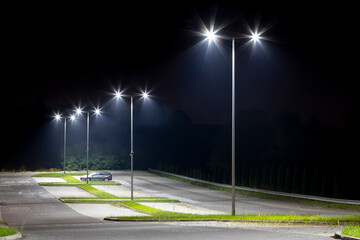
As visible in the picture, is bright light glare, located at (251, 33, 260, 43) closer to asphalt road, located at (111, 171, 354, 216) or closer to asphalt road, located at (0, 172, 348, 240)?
Answer: asphalt road, located at (0, 172, 348, 240)

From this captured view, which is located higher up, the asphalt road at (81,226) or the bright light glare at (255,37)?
the bright light glare at (255,37)

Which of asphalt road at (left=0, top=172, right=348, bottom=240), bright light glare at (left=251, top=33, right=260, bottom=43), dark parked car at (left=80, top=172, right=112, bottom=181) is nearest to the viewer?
asphalt road at (left=0, top=172, right=348, bottom=240)

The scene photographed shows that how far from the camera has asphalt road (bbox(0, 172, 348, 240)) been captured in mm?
17859

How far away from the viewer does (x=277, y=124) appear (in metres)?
92.3

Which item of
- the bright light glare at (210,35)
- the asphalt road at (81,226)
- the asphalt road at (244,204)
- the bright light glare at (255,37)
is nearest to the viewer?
the asphalt road at (81,226)

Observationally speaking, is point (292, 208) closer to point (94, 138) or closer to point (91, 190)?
point (91, 190)

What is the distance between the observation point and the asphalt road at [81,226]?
58.6 feet

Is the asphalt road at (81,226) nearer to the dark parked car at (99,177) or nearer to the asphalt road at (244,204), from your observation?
the asphalt road at (244,204)

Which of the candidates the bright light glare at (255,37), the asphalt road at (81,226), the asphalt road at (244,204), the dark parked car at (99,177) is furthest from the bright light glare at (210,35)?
the dark parked car at (99,177)

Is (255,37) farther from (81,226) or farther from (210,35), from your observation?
(81,226)

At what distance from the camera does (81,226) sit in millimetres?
23438

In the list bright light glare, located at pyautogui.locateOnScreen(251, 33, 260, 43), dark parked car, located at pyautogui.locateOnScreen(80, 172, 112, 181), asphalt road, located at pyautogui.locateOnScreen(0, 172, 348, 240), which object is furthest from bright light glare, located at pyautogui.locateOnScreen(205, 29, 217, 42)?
dark parked car, located at pyautogui.locateOnScreen(80, 172, 112, 181)

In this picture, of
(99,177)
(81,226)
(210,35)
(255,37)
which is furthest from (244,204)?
(99,177)

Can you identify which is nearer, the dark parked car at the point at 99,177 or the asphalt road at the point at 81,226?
the asphalt road at the point at 81,226
